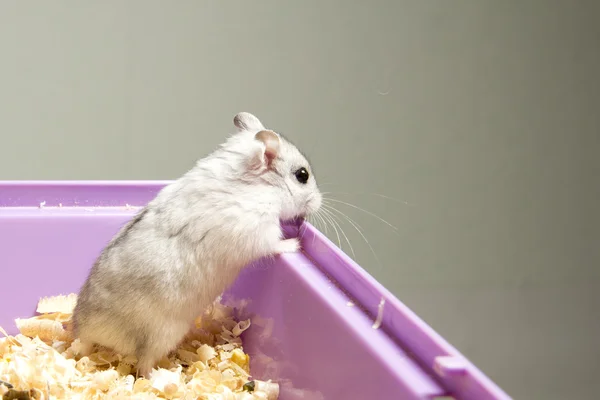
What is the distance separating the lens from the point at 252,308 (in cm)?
146

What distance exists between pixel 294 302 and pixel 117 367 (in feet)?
1.46

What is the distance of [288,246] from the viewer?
1.35 m

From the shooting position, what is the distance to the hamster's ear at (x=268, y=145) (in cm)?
127

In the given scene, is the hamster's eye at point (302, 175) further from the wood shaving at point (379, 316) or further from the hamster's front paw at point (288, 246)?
the wood shaving at point (379, 316)

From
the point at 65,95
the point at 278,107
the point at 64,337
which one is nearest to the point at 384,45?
the point at 278,107

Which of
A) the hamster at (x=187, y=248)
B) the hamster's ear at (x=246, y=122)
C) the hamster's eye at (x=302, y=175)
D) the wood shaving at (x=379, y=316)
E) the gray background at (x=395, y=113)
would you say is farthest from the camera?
the gray background at (x=395, y=113)

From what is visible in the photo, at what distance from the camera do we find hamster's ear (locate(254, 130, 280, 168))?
4.17 ft

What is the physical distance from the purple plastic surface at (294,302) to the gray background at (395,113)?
49 cm

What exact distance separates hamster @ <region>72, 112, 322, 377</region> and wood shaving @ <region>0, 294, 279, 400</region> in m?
0.05

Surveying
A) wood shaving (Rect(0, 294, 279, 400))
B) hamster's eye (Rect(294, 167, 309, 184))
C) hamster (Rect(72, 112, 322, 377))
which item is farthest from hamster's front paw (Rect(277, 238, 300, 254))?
wood shaving (Rect(0, 294, 279, 400))

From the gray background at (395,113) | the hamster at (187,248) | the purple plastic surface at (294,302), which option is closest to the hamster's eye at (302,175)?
the hamster at (187,248)

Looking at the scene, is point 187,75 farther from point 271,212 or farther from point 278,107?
point 271,212

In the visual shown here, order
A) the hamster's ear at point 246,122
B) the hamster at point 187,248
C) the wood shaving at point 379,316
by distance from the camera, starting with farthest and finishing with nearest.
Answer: the hamster's ear at point 246,122
the hamster at point 187,248
the wood shaving at point 379,316

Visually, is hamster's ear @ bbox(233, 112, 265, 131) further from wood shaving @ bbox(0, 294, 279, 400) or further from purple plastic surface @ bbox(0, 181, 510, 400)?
wood shaving @ bbox(0, 294, 279, 400)
